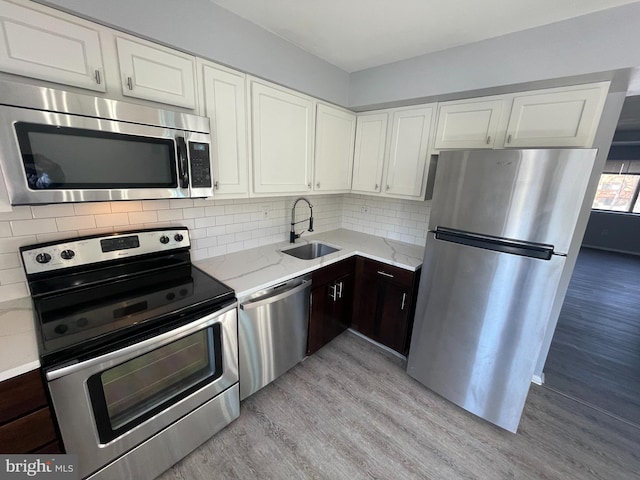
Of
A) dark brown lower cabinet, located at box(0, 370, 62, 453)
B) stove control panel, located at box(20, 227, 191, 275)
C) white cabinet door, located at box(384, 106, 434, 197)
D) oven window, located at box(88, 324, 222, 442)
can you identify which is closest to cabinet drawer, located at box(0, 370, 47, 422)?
dark brown lower cabinet, located at box(0, 370, 62, 453)

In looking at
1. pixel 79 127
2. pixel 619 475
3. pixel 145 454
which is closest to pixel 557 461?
pixel 619 475

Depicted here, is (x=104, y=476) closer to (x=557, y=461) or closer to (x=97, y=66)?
(x=97, y=66)

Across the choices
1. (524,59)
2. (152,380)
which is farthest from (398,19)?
(152,380)

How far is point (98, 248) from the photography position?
4.72ft

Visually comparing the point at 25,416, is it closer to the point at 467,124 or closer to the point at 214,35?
the point at 214,35

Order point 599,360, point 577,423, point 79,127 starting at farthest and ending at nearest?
point 599,360, point 577,423, point 79,127

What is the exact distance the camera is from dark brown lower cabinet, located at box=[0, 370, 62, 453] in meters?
0.90

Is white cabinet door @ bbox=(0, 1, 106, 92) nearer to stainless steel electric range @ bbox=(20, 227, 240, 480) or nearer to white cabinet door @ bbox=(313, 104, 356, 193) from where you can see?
stainless steel electric range @ bbox=(20, 227, 240, 480)

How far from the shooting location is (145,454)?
1.28 metres

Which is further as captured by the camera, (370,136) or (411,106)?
(370,136)

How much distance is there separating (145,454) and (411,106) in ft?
9.45

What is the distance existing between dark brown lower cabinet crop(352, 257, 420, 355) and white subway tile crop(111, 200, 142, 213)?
5.67 feet

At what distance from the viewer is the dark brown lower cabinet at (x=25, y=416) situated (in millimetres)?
903

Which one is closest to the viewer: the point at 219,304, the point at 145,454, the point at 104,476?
the point at 104,476
